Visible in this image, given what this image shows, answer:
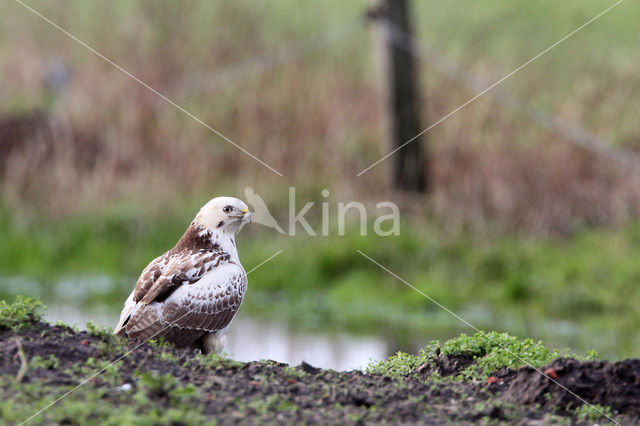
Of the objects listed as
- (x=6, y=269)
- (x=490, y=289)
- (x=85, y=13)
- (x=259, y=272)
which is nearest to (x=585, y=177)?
(x=490, y=289)

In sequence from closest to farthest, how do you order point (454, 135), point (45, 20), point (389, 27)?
point (389, 27), point (454, 135), point (45, 20)

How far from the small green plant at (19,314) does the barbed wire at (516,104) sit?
22.6ft

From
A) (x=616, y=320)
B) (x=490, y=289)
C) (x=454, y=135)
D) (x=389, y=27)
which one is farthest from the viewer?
(x=454, y=135)

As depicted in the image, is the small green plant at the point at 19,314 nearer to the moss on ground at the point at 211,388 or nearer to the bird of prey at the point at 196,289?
the moss on ground at the point at 211,388

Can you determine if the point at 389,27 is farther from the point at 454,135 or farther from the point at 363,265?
the point at 363,265

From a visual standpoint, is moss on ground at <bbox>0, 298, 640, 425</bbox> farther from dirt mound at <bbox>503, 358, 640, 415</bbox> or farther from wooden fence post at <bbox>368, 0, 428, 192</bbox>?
wooden fence post at <bbox>368, 0, 428, 192</bbox>

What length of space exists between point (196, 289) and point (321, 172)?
22.1ft

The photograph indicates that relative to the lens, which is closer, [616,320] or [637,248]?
[616,320]

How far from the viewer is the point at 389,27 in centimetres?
1156

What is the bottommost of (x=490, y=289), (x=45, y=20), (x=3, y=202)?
(x=490, y=289)

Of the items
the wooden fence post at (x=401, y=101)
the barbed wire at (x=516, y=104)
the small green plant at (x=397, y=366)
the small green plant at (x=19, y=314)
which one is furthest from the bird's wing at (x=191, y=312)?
the barbed wire at (x=516, y=104)

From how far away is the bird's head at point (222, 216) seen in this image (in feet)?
19.1

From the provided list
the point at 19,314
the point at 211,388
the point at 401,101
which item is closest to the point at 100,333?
the point at 19,314

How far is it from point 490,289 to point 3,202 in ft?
18.3
